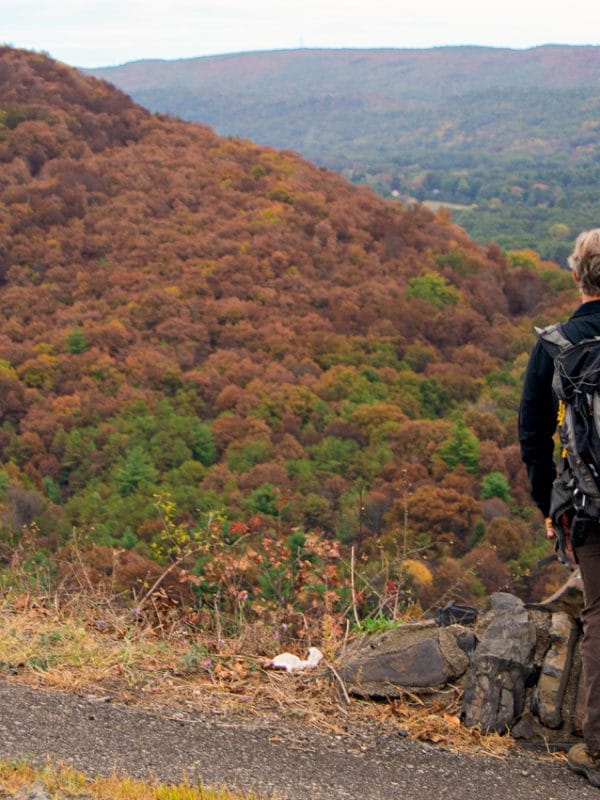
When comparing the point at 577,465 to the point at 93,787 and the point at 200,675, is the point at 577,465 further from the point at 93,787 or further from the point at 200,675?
the point at 200,675

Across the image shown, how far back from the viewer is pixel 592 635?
339 cm

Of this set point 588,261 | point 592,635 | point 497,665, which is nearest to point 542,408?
point 588,261

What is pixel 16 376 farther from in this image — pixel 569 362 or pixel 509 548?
pixel 569 362

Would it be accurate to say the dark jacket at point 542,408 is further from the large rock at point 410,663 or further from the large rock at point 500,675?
the large rock at point 410,663

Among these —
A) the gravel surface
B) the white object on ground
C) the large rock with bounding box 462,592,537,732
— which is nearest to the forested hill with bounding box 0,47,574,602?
the white object on ground

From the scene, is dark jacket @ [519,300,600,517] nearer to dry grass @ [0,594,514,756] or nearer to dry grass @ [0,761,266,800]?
dry grass @ [0,594,514,756]

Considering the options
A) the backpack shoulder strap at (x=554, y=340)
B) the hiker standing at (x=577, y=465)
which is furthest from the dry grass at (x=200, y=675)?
the backpack shoulder strap at (x=554, y=340)

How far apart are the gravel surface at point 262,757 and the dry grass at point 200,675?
0.40ft

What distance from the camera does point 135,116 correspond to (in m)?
32.2

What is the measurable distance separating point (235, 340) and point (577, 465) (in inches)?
875

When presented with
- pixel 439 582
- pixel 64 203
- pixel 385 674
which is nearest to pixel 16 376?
pixel 64 203

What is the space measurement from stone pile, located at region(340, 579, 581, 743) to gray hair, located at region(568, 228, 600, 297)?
46.7 inches

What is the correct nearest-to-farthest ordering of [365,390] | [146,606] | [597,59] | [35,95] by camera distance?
[146,606], [365,390], [35,95], [597,59]

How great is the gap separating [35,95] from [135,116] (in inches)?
118
